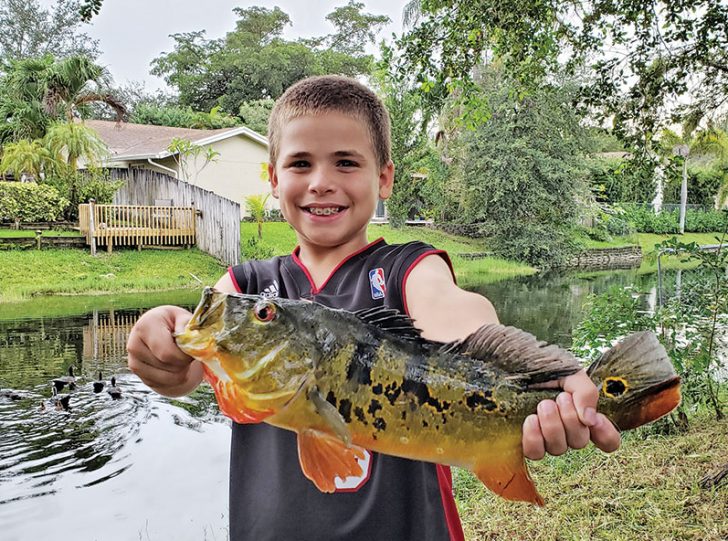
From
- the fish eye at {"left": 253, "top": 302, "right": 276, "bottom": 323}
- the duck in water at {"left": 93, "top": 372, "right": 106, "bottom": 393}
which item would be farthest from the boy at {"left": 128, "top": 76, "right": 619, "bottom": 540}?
the duck in water at {"left": 93, "top": 372, "right": 106, "bottom": 393}

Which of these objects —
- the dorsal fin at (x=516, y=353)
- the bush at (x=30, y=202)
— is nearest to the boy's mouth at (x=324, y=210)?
the dorsal fin at (x=516, y=353)

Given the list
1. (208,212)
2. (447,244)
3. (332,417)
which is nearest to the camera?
(332,417)

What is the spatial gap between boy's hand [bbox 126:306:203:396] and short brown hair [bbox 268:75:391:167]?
2.72 ft

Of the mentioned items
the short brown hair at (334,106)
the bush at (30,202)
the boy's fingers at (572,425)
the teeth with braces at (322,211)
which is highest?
the bush at (30,202)

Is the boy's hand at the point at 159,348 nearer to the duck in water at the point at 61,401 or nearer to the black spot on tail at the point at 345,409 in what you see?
the black spot on tail at the point at 345,409

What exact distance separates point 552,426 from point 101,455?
248 inches

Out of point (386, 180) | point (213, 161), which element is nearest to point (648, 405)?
point (386, 180)

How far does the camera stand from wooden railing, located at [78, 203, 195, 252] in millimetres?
20234

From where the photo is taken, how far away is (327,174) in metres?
1.97

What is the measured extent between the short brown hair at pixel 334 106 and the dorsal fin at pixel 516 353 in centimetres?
89

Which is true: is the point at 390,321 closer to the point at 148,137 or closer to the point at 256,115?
the point at 148,137

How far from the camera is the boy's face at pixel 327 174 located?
1.98 metres

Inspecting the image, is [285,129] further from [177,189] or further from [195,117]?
[195,117]

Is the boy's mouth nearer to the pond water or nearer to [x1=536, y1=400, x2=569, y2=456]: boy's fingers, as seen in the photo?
[x1=536, y1=400, x2=569, y2=456]: boy's fingers
